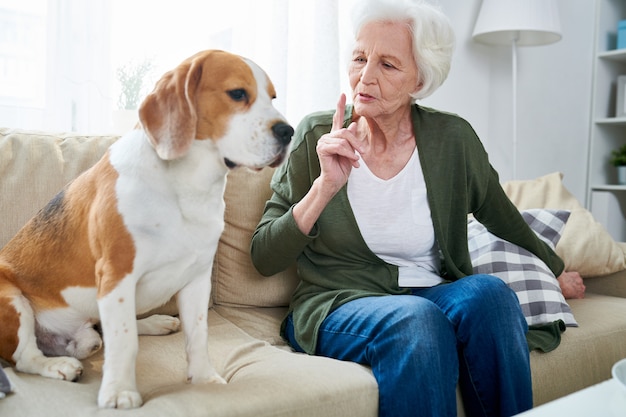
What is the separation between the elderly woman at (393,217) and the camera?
1453 mm

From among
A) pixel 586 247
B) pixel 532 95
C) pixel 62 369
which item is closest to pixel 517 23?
pixel 532 95

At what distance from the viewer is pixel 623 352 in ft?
6.03

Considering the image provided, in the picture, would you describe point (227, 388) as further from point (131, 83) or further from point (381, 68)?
point (131, 83)

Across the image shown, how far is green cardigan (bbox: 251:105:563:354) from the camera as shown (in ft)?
5.39

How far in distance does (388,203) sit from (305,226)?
0.24 meters

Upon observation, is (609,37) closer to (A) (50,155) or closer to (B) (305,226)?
(B) (305,226)

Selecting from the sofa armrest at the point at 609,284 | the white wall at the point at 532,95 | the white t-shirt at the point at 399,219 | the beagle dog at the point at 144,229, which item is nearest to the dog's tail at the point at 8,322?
the beagle dog at the point at 144,229

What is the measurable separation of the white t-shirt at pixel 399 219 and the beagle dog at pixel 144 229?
19.8 inches

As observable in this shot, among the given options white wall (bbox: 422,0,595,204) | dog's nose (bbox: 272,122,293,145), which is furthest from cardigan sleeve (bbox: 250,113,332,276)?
white wall (bbox: 422,0,595,204)

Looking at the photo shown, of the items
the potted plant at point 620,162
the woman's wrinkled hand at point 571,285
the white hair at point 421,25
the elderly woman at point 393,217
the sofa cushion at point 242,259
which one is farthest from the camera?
the potted plant at point 620,162

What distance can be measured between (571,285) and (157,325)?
4.09 feet

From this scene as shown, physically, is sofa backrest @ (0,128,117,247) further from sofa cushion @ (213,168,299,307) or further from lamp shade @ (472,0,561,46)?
lamp shade @ (472,0,561,46)

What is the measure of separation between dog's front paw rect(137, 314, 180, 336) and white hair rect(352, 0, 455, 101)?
0.87 meters

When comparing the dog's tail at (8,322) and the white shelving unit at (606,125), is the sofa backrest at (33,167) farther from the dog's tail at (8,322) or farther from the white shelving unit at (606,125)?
the white shelving unit at (606,125)
